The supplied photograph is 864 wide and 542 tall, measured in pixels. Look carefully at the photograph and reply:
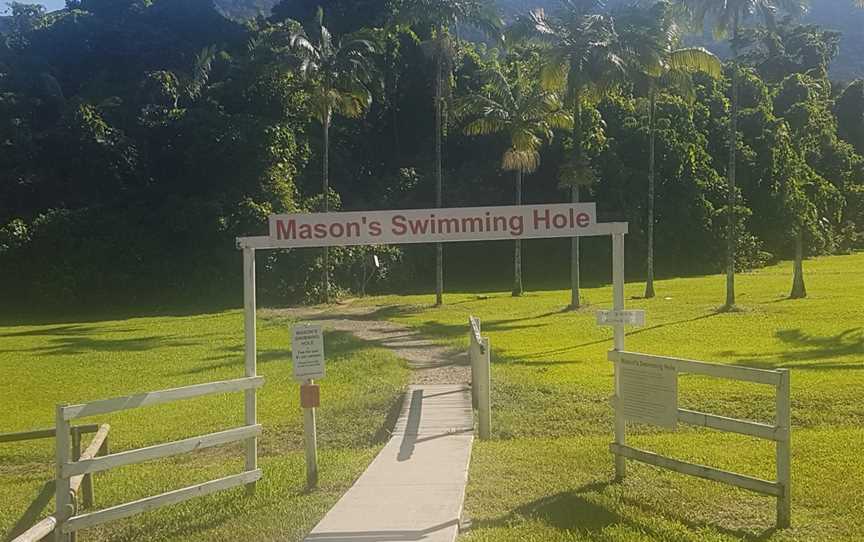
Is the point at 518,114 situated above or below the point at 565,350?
above

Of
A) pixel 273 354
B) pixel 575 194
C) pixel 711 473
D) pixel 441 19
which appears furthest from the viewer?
pixel 441 19

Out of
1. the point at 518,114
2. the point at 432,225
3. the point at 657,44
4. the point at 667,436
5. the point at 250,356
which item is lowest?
the point at 667,436

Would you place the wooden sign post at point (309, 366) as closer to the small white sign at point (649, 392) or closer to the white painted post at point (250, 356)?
the white painted post at point (250, 356)

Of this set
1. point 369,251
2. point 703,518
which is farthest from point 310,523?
point 369,251

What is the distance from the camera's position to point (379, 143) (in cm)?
4938

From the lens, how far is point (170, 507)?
723cm

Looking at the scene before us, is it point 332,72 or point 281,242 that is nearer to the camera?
point 281,242

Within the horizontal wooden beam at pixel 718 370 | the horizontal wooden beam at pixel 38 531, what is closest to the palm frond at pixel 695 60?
the horizontal wooden beam at pixel 718 370

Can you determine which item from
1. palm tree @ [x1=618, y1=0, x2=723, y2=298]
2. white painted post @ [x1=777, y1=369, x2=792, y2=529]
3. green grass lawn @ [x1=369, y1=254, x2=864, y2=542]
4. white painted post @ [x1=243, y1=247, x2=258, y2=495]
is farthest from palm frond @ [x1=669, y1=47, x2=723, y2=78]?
white painted post @ [x1=777, y1=369, x2=792, y2=529]

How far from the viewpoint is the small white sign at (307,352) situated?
7434 millimetres

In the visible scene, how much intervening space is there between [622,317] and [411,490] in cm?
227

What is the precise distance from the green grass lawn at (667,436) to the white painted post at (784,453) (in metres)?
0.13

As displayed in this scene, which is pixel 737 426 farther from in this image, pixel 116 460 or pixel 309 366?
pixel 116 460

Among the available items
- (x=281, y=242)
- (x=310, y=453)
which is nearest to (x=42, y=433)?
(x=310, y=453)
